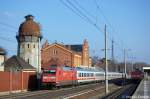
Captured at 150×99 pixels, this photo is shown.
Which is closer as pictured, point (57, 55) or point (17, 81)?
point (17, 81)

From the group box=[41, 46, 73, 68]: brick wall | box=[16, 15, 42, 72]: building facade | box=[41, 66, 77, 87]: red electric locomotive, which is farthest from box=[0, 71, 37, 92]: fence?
box=[41, 46, 73, 68]: brick wall

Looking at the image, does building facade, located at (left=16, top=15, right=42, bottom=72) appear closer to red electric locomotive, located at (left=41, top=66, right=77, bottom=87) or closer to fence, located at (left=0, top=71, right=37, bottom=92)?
fence, located at (left=0, top=71, right=37, bottom=92)

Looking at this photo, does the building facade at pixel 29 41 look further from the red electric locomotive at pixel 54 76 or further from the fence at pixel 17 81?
the red electric locomotive at pixel 54 76

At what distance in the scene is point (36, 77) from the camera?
56.6 m

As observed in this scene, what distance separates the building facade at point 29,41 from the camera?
75.3 m

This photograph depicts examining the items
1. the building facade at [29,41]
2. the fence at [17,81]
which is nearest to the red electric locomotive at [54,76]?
the fence at [17,81]

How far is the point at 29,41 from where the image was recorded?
7606cm

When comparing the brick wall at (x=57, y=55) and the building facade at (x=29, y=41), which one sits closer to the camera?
the building facade at (x=29, y=41)

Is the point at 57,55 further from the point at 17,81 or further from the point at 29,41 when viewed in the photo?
the point at 17,81

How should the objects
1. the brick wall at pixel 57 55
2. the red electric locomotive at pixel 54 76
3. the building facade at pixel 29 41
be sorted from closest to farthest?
the red electric locomotive at pixel 54 76
the building facade at pixel 29 41
the brick wall at pixel 57 55

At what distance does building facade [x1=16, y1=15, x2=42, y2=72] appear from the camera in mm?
75262

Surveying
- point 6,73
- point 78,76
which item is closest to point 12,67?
point 78,76

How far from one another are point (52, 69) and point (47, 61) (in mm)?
61093

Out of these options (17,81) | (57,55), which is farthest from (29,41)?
(57,55)
